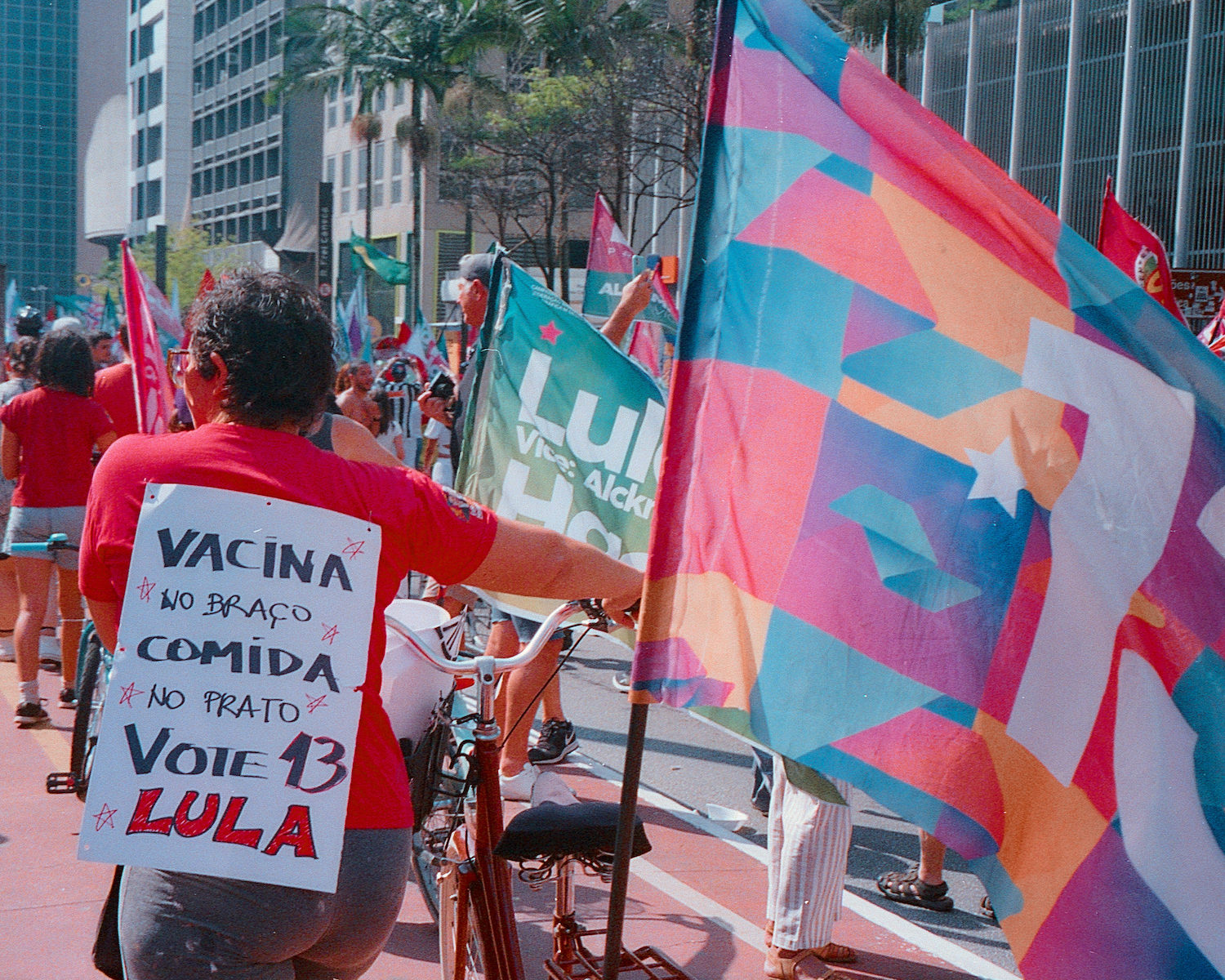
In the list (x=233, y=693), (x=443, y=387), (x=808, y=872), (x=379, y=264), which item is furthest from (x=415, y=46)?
(x=233, y=693)

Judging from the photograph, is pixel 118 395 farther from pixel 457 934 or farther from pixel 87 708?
pixel 457 934

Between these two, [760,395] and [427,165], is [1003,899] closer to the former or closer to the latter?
[760,395]

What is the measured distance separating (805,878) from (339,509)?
2.29 m

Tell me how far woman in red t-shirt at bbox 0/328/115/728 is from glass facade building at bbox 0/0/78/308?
392 feet

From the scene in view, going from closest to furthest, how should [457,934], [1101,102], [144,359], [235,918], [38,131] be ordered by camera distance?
[235,918], [457,934], [144,359], [1101,102], [38,131]

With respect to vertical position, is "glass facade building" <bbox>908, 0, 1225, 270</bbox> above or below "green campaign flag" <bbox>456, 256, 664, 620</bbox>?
above

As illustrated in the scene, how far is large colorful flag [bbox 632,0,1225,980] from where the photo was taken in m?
2.24

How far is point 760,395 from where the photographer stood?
252cm

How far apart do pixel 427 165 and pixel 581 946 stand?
4456 cm

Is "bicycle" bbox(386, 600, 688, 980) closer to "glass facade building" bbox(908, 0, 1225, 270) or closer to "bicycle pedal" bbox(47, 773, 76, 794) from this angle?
"bicycle pedal" bbox(47, 773, 76, 794)

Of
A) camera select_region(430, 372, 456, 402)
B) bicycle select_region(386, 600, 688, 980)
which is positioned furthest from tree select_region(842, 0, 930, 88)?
bicycle select_region(386, 600, 688, 980)

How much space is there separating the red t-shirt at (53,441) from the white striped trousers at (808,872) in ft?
14.7

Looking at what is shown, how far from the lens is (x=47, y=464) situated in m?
7.03

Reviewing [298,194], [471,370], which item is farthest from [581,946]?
[298,194]
